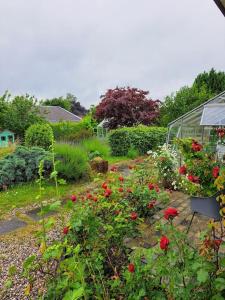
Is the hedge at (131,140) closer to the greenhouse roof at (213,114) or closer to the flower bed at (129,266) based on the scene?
the greenhouse roof at (213,114)

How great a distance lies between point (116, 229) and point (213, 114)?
533 centimetres

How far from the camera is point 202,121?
6.98 meters

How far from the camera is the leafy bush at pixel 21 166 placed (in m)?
7.01

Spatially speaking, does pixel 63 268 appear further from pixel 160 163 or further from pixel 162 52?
pixel 162 52

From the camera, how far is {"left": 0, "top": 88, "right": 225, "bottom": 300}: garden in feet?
5.22

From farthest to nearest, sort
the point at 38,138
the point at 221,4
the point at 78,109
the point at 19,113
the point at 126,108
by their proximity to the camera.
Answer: the point at 78,109 → the point at 126,108 → the point at 19,113 → the point at 38,138 → the point at 221,4

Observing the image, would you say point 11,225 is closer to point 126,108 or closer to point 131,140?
point 131,140

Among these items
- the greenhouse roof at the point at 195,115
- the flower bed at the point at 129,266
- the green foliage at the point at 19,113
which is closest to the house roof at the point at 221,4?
the flower bed at the point at 129,266

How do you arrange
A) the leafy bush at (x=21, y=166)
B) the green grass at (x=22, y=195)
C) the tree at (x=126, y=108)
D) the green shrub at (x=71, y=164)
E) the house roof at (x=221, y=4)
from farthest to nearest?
the tree at (x=126, y=108), the green shrub at (x=71, y=164), the leafy bush at (x=21, y=166), the green grass at (x=22, y=195), the house roof at (x=221, y=4)

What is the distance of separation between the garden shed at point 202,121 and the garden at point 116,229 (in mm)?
1768

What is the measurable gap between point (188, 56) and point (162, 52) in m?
1.99

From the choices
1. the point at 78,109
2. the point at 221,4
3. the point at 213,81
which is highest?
the point at 213,81

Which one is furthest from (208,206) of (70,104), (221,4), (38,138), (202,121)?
(70,104)

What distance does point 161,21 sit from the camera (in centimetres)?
711
